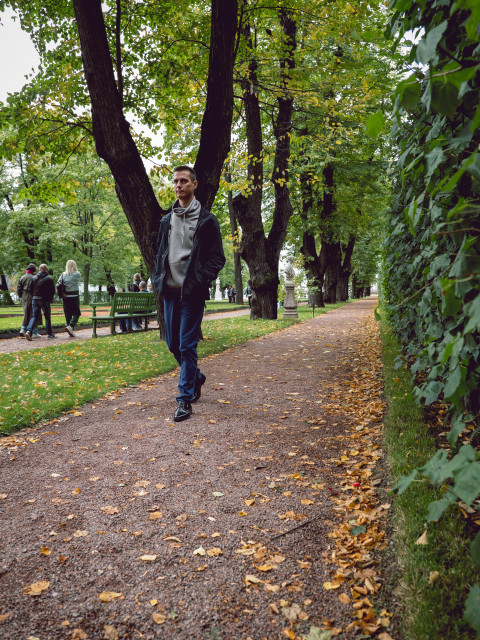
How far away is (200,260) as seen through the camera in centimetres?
433

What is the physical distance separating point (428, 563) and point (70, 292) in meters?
11.9

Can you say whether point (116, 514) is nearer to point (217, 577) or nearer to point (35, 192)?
point (217, 577)

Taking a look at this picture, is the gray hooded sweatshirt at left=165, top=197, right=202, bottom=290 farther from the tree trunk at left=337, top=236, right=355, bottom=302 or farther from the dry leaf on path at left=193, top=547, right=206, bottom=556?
the tree trunk at left=337, top=236, right=355, bottom=302

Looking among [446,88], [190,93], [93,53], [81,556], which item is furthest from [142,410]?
[190,93]

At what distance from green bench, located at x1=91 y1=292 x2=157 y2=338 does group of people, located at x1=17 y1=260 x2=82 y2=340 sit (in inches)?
28.6

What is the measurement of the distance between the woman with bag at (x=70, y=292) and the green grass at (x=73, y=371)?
298cm

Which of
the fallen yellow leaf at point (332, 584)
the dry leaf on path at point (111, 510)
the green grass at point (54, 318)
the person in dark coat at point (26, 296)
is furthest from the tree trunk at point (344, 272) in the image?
the fallen yellow leaf at point (332, 584)

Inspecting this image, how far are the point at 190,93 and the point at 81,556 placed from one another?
10.8 m

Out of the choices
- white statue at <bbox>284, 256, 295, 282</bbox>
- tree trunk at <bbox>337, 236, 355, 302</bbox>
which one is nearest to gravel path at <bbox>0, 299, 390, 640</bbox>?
white statue at <bbox>284, 256, 295, 282</bbox>

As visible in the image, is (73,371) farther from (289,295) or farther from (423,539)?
(289,295)

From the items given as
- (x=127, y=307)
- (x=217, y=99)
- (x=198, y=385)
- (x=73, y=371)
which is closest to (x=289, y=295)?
(x=127, y=307)

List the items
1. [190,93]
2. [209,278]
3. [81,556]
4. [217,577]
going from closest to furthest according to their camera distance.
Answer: [217,577] → [81,556] → [209,278] → [190,93]

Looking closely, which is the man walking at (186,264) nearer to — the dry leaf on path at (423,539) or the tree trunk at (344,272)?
the dry leaf on path at (423,539)

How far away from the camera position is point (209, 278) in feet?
14.1
